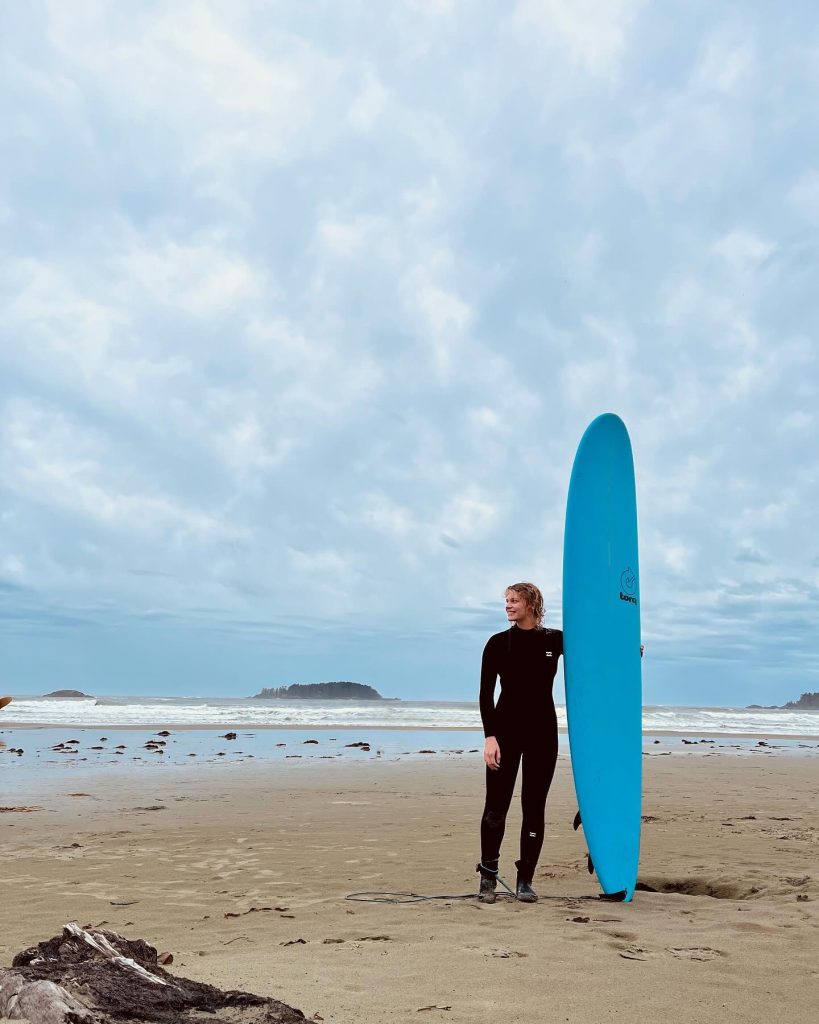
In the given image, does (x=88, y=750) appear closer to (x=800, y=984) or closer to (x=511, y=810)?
(x=511, y=810)

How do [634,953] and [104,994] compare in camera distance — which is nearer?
[104,994]

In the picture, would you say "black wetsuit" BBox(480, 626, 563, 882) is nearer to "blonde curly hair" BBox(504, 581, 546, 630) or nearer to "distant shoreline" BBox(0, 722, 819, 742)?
"blonde curly hair" BBox(504, 581, 546, 630)

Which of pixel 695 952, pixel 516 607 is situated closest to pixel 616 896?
pixel 695 952

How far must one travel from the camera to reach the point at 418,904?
3.85m

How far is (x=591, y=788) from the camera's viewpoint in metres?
4.31

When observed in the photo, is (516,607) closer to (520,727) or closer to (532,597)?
(532,597)

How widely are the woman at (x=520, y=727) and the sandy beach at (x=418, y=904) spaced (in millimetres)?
251

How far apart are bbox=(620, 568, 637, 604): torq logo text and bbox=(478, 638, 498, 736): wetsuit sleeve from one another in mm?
888

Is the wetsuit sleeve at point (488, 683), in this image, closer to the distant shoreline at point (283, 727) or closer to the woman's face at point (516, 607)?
the woman's face at point (516, 607)

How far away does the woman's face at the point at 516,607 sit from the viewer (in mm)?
4043

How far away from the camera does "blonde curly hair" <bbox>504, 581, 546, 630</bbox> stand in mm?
4059

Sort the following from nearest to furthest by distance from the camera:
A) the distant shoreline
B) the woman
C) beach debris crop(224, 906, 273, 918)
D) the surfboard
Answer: beach debris crop(224, 906, 273, 918), the woman, the surfboard, the distant shoreline

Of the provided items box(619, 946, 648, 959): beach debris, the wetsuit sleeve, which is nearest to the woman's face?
the wetsuit sleeve

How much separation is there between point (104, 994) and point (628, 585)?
10.8 ft
